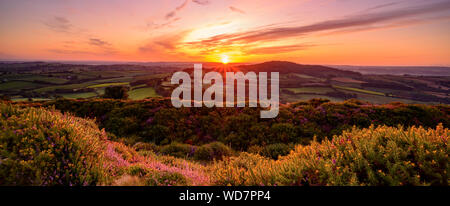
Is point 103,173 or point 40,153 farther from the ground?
point 40,153

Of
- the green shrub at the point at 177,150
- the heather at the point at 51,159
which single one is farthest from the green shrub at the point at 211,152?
the heather at the point at 51,159

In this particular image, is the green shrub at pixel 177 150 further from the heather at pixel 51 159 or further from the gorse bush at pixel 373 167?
the gorse bush at pixel 373 167

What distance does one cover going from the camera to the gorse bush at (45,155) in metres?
3.01

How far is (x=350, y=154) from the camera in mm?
3527

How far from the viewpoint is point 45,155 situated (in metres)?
3.25

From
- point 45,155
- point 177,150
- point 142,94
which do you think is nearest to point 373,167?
point 45,155

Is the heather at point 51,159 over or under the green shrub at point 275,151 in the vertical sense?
over

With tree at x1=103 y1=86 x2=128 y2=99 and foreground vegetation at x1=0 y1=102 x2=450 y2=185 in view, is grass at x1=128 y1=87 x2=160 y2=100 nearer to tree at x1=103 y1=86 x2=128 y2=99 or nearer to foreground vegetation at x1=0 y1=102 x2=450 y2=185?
tree at x1=103 y1=86 x2=128 y2=99

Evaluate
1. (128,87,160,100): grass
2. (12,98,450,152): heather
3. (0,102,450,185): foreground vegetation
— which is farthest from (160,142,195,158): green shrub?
(128,87,160,100): grass

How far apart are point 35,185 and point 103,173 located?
0.96 meters

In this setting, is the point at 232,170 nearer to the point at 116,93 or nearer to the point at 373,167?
the point at 373,167

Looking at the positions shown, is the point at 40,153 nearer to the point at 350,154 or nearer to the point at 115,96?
the point at 350,154
